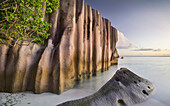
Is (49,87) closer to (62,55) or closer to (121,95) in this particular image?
(62,55)

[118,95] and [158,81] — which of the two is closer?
[118,95]

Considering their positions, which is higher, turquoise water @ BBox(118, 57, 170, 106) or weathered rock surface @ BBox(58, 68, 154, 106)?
weathered rock surface @ BBox(58, 68, 154, 106)

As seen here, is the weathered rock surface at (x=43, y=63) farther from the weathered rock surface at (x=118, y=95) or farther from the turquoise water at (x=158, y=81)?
the turquoise water at (x=158, y=81)

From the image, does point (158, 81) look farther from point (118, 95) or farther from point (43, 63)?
point (43, 63)

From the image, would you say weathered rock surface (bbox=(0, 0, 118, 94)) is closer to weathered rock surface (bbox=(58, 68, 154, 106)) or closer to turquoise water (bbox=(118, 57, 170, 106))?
weathered rock surface (bbox=(58, 68, 154, 106))

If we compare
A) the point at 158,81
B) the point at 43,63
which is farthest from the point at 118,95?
the point at 158,81

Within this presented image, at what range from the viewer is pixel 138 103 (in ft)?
8.82

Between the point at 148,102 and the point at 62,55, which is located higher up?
the point at 62,55

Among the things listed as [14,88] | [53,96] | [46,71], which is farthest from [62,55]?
[14,88]

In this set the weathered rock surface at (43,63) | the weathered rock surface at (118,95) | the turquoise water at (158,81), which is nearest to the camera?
the weathered rock surface at (118,95)

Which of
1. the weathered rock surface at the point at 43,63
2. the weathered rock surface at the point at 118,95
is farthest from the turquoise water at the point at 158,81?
the weathered rock surface at the point at 43,63

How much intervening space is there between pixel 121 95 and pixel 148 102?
1.10m

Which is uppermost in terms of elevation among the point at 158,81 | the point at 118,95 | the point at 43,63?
the point at 43,63

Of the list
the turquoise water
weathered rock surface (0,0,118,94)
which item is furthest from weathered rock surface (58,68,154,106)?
weathered rock surface (0,0,118,94)
